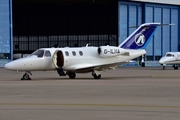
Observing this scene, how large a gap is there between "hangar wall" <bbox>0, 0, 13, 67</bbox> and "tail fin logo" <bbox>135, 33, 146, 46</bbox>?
4130 cm

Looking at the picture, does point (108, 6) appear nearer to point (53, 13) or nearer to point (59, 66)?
point (53, 13)

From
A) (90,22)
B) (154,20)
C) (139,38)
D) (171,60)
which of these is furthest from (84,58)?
(90,22)

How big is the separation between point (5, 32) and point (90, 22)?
25771 millimetres

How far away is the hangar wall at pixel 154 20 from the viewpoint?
9050 centimetres

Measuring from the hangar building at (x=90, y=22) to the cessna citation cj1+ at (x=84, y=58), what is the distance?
2010 inches

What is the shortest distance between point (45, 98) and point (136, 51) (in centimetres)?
1976

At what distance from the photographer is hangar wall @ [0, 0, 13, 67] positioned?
76.9m

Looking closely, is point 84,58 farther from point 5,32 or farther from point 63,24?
point 63,24

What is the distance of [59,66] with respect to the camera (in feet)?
118

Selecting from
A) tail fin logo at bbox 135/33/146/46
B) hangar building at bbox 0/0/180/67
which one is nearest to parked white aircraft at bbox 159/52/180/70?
hangar building at bbox 0/0/180/67

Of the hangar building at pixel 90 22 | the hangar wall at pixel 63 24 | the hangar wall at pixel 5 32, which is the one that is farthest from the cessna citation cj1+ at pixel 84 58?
the hangar wall at pixel 63 24

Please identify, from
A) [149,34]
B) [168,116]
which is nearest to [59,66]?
[149,34]

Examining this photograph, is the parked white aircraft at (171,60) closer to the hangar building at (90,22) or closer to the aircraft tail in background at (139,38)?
the hangar building at (90,22)

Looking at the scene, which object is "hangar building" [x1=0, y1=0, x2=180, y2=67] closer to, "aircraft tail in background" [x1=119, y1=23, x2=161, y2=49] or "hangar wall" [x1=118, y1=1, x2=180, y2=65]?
"hangar wall" [x1=118, y1=1, x2=180, y2=65]
